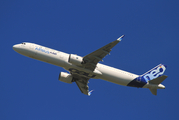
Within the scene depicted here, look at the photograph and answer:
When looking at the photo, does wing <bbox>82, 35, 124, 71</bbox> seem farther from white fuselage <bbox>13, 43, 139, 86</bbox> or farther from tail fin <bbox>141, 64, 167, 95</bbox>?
tail fin <bbox>141, 64, 167, 95</bbox>

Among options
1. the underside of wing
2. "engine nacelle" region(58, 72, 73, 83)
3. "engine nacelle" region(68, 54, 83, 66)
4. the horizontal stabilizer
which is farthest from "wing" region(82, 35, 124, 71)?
the horizontal stabilizer

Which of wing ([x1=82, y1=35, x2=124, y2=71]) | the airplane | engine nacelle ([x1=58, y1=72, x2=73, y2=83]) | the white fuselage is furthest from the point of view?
engine nacelle ([x1=58, y1=72, x2=73, y2=83])

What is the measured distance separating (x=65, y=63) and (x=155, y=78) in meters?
16.2

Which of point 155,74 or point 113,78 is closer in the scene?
point 113,78

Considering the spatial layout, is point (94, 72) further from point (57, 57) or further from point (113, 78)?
point (57, 57)

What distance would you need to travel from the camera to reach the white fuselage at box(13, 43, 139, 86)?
38688 millimetres

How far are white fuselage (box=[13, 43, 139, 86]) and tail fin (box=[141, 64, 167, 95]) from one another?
3121 millimetres

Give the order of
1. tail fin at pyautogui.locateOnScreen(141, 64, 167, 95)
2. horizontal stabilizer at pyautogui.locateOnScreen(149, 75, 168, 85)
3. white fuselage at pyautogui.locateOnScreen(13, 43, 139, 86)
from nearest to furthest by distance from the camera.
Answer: white fuselage at pyautogui.locateOnScreen(13, 43, 139, 86)
horizontal stabilizer at pyautogui.locateOnScreen(149, 75, 168, 85)
tail fin at pyautogui.locateOnScreen(141, 64, 167, 95)

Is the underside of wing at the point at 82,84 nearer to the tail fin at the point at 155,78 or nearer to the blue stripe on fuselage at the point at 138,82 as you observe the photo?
the blue stripe on fuselage at the point at 138,82

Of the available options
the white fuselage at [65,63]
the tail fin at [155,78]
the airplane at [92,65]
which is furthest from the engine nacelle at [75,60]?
the tail fin at [155,78]

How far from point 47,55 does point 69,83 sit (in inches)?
356

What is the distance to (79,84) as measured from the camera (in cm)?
4675

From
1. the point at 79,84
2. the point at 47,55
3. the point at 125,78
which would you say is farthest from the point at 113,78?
the point at 47,55

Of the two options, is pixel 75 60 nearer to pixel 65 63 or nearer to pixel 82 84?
pixel 65 63
